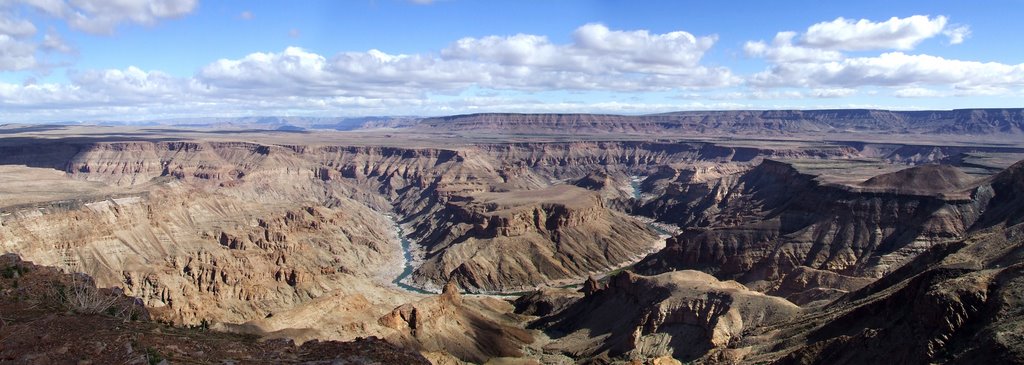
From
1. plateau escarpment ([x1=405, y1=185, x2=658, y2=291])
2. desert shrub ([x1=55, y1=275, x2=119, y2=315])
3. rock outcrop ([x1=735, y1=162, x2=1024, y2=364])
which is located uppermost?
desert shrub ([x1=55, y1=275, x2=119, y2=315])

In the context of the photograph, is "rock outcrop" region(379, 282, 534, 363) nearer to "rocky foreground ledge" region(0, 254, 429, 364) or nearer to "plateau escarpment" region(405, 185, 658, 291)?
"plateau escarpment" region(405, 185, 658, 291)

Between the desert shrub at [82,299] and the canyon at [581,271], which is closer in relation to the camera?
the desert shrub at [82,299]

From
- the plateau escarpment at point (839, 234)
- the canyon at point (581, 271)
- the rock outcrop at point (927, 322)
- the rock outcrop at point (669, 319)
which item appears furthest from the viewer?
the plateau escarpment at point (839, 234)

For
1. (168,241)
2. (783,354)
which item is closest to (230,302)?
(168,241)

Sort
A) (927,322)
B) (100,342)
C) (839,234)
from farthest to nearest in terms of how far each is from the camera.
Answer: (839,234) < (927,322) < (100,342)

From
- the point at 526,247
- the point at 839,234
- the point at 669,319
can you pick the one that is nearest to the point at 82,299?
the point at 669,319

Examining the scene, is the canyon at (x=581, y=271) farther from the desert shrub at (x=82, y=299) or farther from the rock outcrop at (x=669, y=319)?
the desert shrub at (x=82, y=299)

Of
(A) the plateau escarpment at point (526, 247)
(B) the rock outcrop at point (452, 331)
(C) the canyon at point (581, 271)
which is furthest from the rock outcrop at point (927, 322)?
(A) the plateau escarpment at point (526, 247)

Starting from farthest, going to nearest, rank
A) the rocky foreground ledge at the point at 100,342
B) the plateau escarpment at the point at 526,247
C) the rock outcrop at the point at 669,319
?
the plateau escarpment at the point at 526,247
the rock outcrop at the point at 669,319
the rocky foreground ledge at the point at 100,342

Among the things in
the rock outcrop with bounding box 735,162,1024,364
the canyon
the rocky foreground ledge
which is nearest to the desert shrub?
the rocky foreground ledge

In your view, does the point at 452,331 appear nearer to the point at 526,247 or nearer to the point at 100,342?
the point at 100,342

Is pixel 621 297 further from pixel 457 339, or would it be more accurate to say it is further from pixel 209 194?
pixel 209 194
